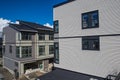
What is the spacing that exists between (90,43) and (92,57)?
1.34 m

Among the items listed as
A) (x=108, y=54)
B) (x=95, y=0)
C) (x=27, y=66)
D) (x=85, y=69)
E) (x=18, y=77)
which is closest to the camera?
(x=108, y=54)

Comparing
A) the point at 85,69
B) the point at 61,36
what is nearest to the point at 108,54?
the point at 85,69

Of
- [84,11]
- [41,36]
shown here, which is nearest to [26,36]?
[41,36]

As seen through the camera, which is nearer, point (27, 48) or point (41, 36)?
point (27, 48)

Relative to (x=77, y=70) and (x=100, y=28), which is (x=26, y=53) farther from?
(x=100, y=28)

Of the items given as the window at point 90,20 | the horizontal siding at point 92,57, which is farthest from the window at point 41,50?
the window at point 90,20

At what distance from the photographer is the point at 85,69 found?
39.0 feet

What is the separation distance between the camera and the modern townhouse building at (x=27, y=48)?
23.9 metres

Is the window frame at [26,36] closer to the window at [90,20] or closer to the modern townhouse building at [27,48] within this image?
the modern townhouse building at [27,48]

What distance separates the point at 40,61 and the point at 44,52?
2.31 meters

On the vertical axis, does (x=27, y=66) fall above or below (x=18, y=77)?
above

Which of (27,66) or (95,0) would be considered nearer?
(95,0)

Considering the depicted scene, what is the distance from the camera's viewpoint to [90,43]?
11.5 metres

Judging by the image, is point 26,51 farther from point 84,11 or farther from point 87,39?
point 84,11
